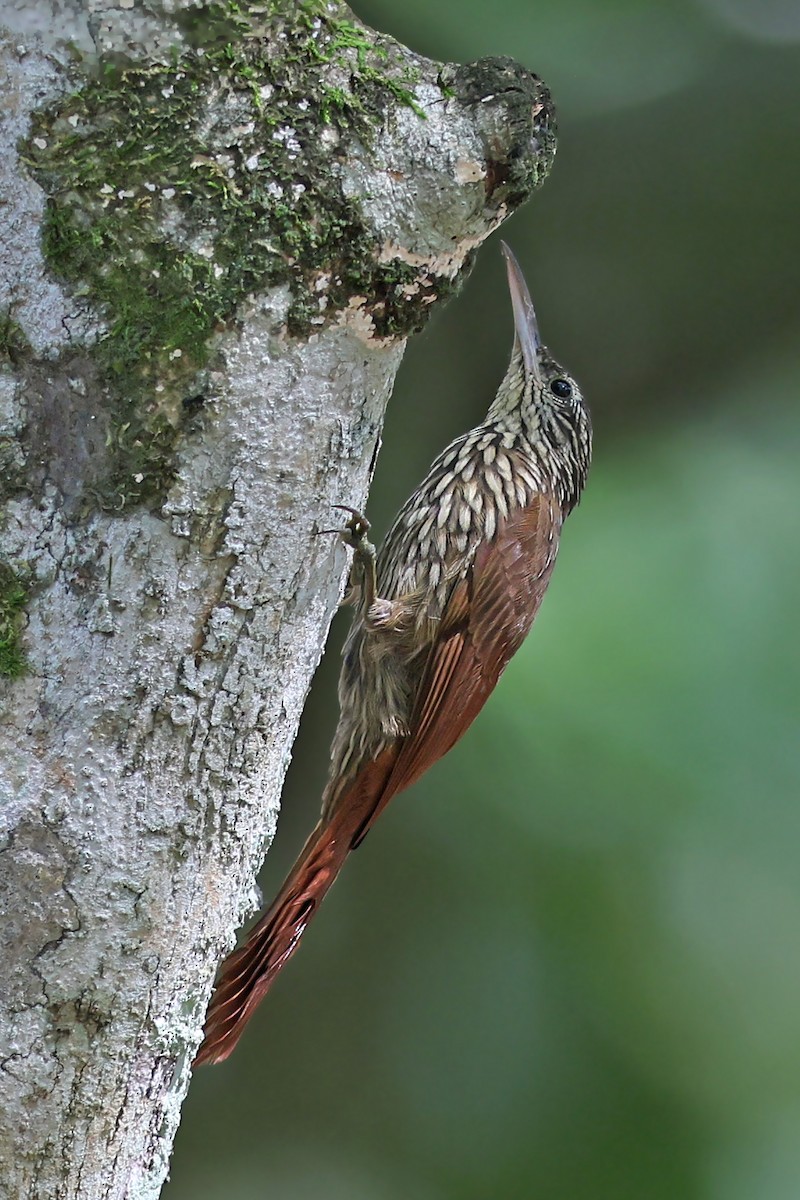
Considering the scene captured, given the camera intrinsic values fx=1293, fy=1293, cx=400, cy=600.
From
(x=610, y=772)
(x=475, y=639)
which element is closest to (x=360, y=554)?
(x=475, y=639)

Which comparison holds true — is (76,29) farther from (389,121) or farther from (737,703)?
(737,703)

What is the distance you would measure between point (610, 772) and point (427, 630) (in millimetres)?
1047

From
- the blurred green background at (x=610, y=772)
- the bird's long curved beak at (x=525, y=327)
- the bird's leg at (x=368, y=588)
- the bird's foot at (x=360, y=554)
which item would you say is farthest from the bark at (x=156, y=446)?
the blurred green background at (x=610, y=772)

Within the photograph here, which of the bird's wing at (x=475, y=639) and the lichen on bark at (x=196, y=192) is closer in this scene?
the lichen on bark at (x=196, y=192)

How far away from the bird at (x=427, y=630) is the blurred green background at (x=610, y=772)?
0.64 m

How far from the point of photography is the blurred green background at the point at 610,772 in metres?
3.27

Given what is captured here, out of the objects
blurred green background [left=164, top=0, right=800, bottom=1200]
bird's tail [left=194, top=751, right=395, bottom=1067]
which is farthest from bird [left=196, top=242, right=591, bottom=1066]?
blurred green background [left=164, top=0, right=800, bottom=1200]

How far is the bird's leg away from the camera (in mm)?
1891

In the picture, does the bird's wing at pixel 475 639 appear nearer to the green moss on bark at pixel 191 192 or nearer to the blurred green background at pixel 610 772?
the blurred green background at pixel 610 772

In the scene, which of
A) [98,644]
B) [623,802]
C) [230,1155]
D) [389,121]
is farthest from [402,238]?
[230,1155]

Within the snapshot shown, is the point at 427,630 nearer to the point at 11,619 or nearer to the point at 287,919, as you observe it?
the point at 287,919

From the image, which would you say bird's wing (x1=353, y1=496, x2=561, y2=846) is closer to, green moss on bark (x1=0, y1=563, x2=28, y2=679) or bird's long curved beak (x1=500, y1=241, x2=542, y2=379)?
bird's long curved beak (x1=500, y1=241, x2=542, y2=379)

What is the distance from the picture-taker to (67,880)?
4.65ft

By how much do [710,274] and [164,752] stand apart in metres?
2.94
